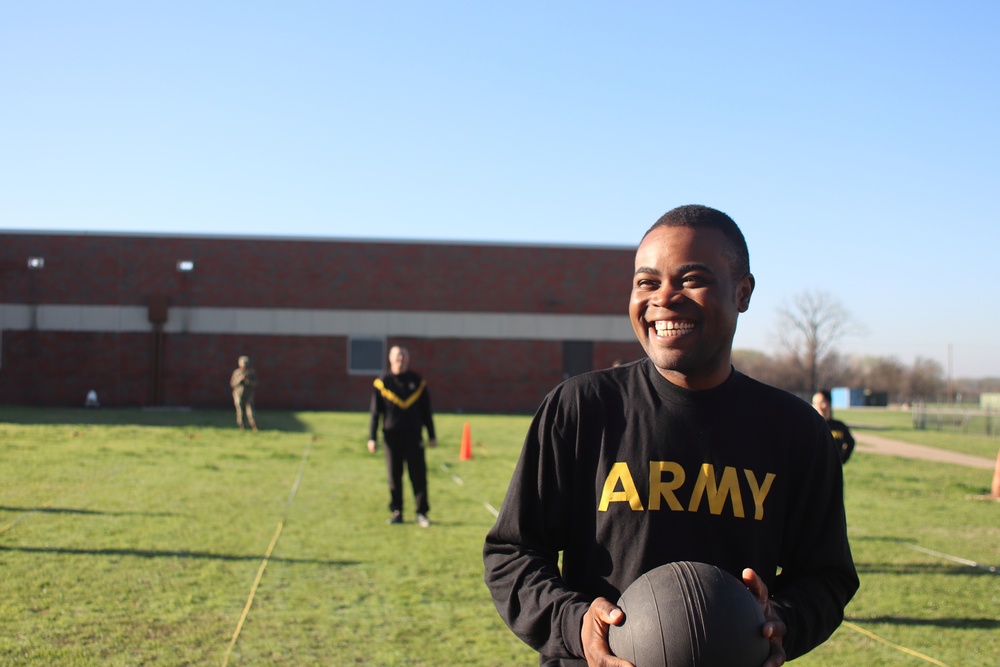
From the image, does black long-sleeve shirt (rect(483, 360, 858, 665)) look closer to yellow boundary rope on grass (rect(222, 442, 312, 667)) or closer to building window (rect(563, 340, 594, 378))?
yellow boundary rope on grass (rect(222, 442, 312, 667))

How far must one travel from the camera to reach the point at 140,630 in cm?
Answer: 692

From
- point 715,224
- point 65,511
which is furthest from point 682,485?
point 65,511

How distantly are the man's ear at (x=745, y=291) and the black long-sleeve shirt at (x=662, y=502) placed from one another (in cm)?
21

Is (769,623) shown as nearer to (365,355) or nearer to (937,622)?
(937,622)

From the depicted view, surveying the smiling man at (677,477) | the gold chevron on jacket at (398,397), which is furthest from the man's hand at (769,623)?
the gold chevron on jacket at (398,397)

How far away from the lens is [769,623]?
2287 millimetres

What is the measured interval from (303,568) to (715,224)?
296 inches

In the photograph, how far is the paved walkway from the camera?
1023 inches

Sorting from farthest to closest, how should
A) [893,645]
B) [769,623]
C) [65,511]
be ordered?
[65,511] < [893,645] < [769,623]

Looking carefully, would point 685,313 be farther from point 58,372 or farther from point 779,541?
point 58,372

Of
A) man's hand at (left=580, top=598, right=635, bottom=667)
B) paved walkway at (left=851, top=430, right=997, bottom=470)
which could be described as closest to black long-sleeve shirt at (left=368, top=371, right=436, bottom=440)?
man's hand at (left=580, top=598, right=635, bottom=667)

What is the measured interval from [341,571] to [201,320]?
119 ft

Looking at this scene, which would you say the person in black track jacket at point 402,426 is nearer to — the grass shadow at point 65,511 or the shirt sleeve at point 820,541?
the grass shadow at point 65,511

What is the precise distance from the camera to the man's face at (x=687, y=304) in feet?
8.38
